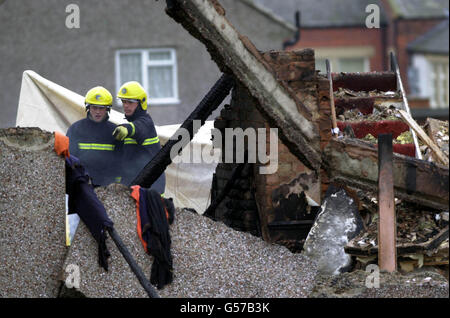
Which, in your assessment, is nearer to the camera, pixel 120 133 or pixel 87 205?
pixel 87 205

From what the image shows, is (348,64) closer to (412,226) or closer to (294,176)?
(294,176)

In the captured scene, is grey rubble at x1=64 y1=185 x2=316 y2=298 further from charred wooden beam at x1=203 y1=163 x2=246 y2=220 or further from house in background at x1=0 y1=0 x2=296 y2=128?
house in background at x1=0 y1=0 x2=296 y2=128

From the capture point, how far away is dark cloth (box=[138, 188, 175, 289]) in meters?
5.70

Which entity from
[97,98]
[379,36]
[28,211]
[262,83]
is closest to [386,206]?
[262,83]

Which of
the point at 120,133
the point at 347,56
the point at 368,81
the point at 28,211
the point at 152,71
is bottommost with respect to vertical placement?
the point at 28,211

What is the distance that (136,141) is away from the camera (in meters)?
7.82

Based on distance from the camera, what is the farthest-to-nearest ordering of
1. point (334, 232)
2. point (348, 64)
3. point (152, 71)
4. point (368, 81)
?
point (348, 64)
point (152, 71)
point (368, 81)
point (334, 232)

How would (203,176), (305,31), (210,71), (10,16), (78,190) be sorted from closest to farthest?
(78,190), (203,176), (10,16), (210,71), (305,31)

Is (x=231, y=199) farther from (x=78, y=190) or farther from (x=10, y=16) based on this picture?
(x=10, y=16)

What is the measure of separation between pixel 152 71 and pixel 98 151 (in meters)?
14.6

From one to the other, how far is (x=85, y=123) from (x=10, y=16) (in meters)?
13.6

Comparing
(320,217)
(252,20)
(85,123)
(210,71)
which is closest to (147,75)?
(210,71)

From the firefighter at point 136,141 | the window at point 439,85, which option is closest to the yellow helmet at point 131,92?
the firefighter at point 136,141

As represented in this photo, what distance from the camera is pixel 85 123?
8.03m
